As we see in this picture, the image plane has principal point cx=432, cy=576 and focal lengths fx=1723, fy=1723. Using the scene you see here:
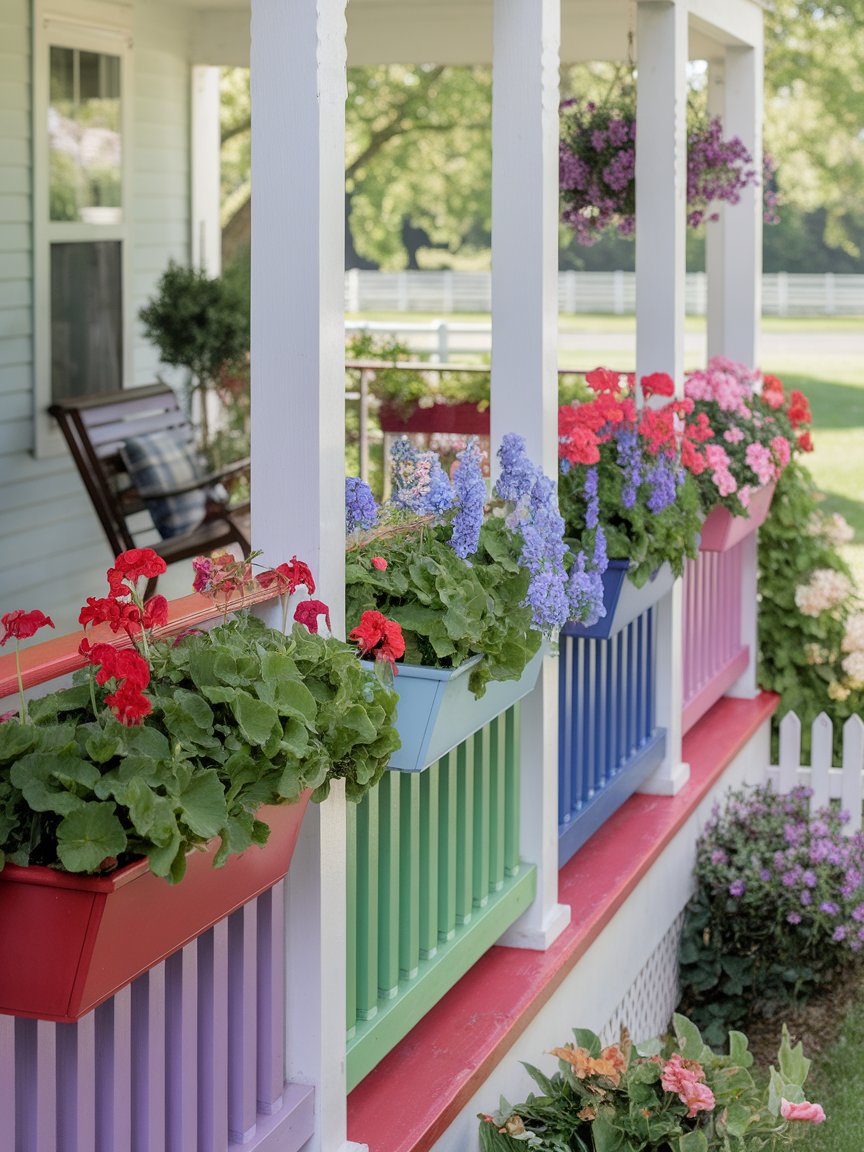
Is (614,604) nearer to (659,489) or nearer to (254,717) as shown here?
(659,489)

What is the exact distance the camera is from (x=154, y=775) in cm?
180

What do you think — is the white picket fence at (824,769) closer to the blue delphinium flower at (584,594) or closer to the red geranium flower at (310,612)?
the blue delphinium flower at (584,594)

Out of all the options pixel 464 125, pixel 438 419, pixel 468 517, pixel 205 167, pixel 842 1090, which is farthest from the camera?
pixel 464 125

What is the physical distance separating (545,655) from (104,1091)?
58.3 inches

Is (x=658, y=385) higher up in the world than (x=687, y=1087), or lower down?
higher up

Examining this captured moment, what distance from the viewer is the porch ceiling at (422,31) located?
6.62 meters

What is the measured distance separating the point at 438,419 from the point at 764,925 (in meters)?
2.85

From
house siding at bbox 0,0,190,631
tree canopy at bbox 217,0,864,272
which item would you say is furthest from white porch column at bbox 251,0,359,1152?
tree canopy at bbox 217,0,864,272

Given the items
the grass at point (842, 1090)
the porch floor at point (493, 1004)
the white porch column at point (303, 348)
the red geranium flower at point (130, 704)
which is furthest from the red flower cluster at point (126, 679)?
the grass at point (842, 1090)

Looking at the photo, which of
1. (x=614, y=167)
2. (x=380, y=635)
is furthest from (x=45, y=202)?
(x=380, y=635)

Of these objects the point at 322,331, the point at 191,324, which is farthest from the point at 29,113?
the point at 322,331

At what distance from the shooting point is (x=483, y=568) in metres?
2.88

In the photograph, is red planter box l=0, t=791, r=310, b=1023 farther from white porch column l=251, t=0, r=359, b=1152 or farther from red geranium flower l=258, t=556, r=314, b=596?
white porch column l=251, t=0, r=359, b=1152

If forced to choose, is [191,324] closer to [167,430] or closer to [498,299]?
[167,430]
